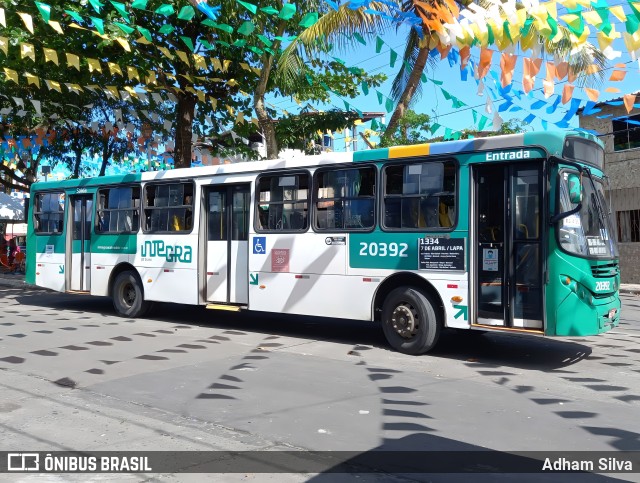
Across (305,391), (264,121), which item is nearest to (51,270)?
(264,121)

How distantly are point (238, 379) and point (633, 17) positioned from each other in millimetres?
6173

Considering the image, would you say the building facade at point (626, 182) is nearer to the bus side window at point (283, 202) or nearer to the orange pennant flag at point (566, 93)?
the orange pennant flag at point (566, 93)

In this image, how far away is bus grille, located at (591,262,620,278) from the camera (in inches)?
323

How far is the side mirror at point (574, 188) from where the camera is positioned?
26.7 feet

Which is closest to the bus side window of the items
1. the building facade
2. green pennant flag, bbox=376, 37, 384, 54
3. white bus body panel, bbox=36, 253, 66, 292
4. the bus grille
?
green pennant flag, bbox=376, 37, 384, 54

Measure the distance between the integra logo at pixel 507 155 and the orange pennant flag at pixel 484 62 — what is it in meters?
1.15

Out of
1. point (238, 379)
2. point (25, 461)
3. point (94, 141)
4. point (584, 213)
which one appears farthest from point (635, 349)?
point (94, 141)

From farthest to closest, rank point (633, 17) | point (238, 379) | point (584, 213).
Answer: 1. point (584, 213)
2. point (238, 379)
3. point (633, 17)

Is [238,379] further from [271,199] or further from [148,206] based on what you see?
[148,206]

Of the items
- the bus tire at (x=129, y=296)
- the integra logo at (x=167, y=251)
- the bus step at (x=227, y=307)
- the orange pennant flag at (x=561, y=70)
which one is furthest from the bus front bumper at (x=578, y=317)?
the bus tire at (x=129, y=296)

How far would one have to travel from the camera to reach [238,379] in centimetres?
771

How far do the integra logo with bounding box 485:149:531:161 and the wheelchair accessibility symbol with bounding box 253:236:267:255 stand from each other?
424 centimetres

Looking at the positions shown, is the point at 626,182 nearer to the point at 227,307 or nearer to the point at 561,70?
the point at 561,70

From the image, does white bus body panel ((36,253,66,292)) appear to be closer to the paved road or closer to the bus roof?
the bus roof
